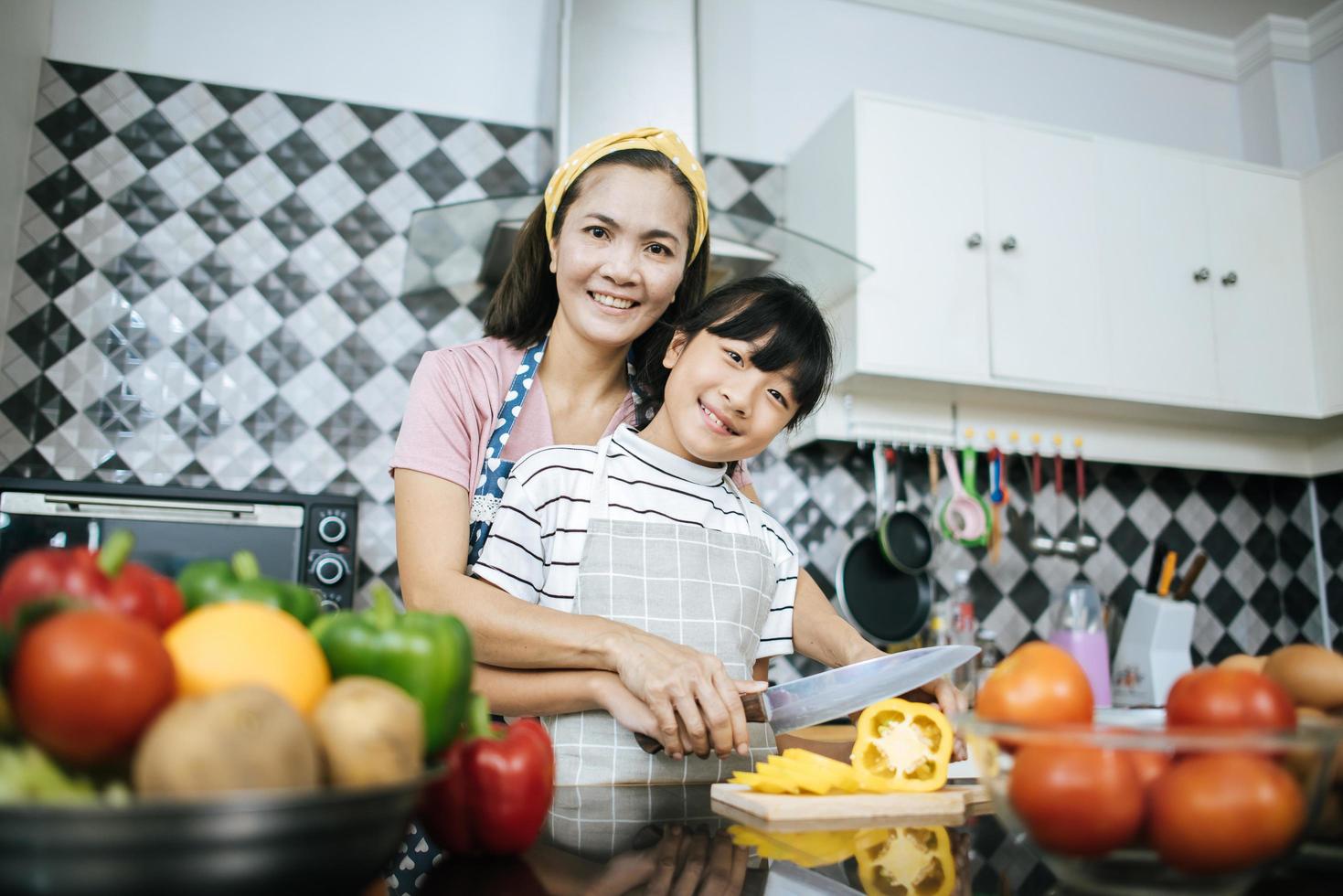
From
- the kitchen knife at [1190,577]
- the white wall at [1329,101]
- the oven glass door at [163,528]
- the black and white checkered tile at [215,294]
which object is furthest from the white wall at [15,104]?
the white wall at [1329,101]

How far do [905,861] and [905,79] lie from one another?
2569 mm

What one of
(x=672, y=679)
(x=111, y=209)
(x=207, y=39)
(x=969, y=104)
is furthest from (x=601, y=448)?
(x=969, y=104)

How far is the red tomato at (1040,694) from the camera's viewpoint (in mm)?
541

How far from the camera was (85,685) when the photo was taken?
36 centimetres

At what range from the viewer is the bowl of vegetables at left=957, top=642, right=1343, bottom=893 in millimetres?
448

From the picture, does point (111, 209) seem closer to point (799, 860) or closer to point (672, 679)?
point (672, 679)

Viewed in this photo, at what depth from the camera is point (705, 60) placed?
2648mm

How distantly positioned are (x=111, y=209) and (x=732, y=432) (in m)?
1.69

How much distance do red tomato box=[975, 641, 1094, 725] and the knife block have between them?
209 cm

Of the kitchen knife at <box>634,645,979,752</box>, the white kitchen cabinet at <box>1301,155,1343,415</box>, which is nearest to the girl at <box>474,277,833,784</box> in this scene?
the kitchen knife at <box>634,645,979,752</box>

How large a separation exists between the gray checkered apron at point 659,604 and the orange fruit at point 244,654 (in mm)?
588

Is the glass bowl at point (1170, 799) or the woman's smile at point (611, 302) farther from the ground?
the woman's smile at point (611, 302)

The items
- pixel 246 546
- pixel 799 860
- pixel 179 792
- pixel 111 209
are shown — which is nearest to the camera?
A: pixel 179 792

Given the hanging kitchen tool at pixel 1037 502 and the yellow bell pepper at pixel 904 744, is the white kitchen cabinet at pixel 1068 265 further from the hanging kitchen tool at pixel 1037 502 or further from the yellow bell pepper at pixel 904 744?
the yellow bell pepper at pixel 904 744
